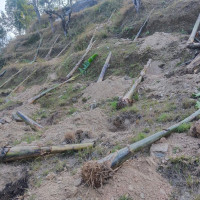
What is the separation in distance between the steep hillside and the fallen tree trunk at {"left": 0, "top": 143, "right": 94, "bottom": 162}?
0.25ft

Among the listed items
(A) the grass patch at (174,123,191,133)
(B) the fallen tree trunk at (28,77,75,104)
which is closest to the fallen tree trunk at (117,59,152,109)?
(A) the grass patch at (174,123,191,133)

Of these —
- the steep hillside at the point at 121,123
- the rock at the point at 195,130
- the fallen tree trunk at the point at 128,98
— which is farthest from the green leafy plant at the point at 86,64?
the rock at the point at 195,130

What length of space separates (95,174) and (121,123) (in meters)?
2.12

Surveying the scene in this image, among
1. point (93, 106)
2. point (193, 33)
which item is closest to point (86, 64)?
point (93, 106)

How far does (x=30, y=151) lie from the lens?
3.43 m

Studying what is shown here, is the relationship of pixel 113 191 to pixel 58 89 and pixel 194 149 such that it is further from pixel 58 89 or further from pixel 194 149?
pixel 58 89

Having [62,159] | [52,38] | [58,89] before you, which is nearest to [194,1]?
[58,89]

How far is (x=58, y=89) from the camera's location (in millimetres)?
8258

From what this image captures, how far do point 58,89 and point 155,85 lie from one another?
166 inches

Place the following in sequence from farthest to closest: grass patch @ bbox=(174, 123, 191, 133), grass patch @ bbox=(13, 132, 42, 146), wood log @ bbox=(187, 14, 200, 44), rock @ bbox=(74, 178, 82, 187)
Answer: wood log @ bbox=(187, 14, 200, 44)
grass patch @ bbox=(13, 132, 42, 146)
grass patch @ bbox=(174, 123, 191, 133)
rock @ bbox=(74, 178, 82, 187)

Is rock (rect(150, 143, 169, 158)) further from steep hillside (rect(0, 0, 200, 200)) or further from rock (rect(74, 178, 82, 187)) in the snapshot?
rock (rect(74, 178, 82, 187))

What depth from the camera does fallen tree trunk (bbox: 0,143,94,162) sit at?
334 cm

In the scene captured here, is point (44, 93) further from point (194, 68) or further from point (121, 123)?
point (194, 68)

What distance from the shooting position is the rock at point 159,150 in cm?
285
